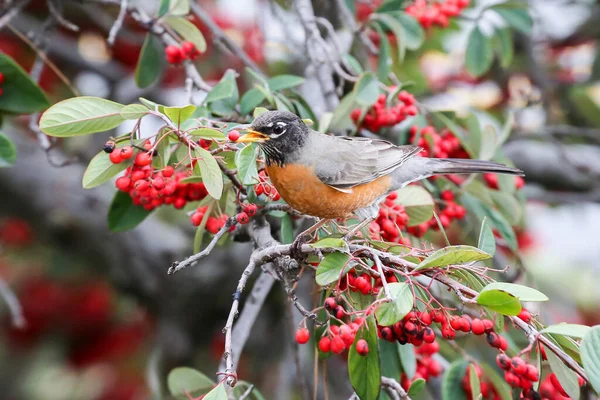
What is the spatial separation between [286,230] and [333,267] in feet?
1.83

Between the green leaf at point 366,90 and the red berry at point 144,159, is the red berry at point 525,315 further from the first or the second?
the red berry at point 144,159

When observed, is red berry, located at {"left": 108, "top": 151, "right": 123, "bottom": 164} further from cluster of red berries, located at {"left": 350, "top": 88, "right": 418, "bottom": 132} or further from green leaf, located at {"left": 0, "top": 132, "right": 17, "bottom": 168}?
cluster of red berries, located at {"left": 350, "top": 88, "right": 418, "bottom": 132}

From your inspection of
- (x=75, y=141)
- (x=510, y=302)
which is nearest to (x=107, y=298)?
(x=75, y=141)

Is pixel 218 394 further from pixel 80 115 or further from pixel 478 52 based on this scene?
pixel 478 52

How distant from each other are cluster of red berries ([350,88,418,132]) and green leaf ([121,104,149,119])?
1135 millimetres

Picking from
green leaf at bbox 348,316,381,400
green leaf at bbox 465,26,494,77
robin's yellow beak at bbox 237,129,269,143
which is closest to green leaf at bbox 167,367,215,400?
green leaf at bbox 348,316,381,400

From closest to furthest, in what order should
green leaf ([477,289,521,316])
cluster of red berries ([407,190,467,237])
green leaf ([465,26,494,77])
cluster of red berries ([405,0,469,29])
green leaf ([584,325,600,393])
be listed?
green leaf ([584,325,600,393]), green leaf ([477,289,521,316]), cluster of red berries ([407,190,467,237]), cluster of red berries ([405,0,469,29]), green leaf ([465,26,494,77])

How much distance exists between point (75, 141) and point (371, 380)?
373 cm

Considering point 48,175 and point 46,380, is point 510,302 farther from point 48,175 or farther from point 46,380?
point 46,380

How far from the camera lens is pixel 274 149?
241 centimetres

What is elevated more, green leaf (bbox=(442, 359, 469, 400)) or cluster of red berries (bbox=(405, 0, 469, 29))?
cluster of red berries (bbox=(405, 0, 469, 29))

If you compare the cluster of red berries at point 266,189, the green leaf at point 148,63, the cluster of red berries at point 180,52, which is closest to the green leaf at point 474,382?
the cluster of red berries at point 266,189

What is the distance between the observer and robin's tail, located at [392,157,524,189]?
2.69 metres

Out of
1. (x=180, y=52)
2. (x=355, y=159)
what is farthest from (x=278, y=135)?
(x=180, y=52)
